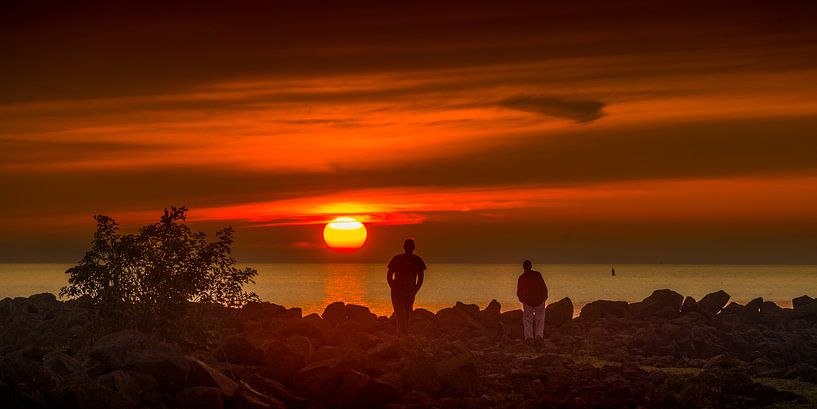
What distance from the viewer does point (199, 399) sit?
1966 centimetres

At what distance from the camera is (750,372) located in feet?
92.3

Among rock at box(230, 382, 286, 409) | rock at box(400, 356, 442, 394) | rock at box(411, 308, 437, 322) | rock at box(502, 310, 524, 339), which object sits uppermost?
rock at box(411, 308, 437, 322)

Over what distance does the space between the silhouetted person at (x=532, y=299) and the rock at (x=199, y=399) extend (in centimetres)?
1615

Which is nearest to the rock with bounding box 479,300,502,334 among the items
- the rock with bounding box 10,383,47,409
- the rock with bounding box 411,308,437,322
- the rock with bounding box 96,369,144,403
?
the rock with bounding box 411,308,437,322

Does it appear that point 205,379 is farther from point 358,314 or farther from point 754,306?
point 754,306

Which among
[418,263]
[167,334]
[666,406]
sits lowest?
[666,406]

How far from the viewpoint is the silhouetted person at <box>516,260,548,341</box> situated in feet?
113

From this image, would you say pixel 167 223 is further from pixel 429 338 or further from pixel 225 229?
pixel 429 338

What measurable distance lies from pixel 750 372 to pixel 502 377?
7485 mm

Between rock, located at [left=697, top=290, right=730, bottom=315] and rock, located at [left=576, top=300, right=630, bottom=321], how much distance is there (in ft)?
10.4

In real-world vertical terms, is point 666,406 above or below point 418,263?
below

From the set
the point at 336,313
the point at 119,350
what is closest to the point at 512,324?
the point at 336,313

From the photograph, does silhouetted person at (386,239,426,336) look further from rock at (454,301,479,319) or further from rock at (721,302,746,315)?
rock at (721,302,746,315)

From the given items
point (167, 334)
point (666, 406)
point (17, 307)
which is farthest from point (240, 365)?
point (17, 307)
